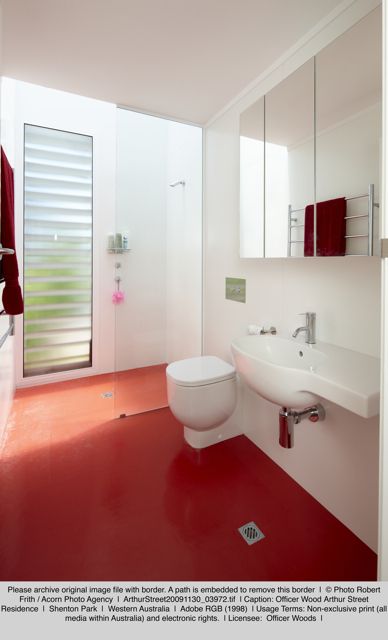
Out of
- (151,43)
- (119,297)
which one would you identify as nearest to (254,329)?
(119,297)

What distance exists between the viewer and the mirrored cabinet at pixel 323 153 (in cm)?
132

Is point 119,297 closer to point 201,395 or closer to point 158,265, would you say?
point 158,265

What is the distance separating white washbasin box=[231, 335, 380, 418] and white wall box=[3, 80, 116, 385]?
2002 mm

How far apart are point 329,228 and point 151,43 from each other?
4.25 ft

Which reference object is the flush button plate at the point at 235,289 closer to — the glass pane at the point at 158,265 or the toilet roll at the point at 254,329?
the toilet roll at the point at 254,329

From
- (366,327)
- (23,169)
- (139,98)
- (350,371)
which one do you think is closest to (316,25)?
(139,98)

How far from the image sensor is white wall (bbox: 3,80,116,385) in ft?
9.52

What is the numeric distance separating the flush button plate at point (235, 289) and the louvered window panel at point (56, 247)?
1.53 m

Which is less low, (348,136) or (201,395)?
(348,136)

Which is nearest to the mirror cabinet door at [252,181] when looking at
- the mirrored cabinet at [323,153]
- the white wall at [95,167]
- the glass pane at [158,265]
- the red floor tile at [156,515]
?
the mirrored cabinet at [323,153]

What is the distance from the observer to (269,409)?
209 cm

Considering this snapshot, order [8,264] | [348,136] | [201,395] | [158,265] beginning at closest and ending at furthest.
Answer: [348,136] < [8,264] < [201,395] < [158,265]

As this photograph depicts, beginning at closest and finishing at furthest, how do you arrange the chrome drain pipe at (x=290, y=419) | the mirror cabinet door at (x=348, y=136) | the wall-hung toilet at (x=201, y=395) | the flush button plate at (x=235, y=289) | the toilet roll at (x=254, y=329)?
1. the mirror cabinet door at (x=348, y=136)
2. the chrome drain pipe at (x=290, y=419)
3. the wall-hung toilet at (x=201, y=395)
4. the toilet roll at (x=254, y=329)
5. the flush button plate at (x=235, y=289)

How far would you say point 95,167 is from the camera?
323 centimetres
